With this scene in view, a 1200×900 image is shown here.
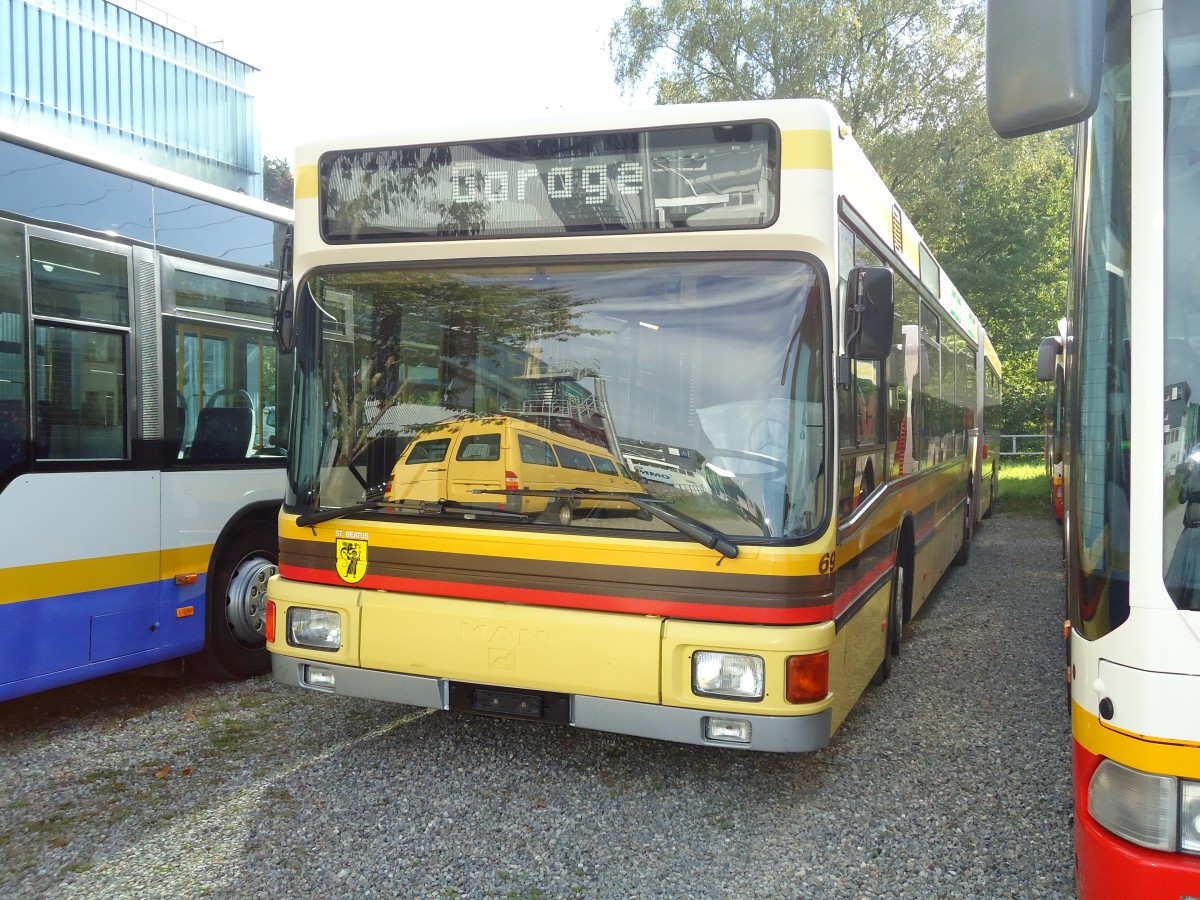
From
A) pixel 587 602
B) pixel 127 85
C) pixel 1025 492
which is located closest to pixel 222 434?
pixel 587 602

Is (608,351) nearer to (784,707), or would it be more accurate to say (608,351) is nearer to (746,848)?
(784,707)

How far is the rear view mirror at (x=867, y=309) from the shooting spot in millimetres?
3947

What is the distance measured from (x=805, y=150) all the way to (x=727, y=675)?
2017 mm

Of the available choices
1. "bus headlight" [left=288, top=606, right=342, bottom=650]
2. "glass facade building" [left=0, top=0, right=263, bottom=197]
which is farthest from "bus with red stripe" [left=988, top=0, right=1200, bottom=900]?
"glass facade building" [left=0, top=0, right=263, bottom=197]

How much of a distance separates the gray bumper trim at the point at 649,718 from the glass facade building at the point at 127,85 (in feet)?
84.3

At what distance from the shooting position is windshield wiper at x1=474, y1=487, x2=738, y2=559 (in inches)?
147

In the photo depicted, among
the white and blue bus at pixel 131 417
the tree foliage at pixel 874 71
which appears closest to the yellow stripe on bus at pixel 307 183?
the white and blue bus at pixel 131 417

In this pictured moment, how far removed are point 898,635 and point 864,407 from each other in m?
2.46

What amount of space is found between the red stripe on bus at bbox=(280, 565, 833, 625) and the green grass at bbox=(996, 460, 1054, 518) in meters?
15.4

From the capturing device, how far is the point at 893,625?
632 centimetres

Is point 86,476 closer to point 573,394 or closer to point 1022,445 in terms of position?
point 573,394

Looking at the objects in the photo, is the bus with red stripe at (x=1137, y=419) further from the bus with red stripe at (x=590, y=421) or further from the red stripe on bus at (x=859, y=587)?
the red stripe on bus at (x=859, y=587)

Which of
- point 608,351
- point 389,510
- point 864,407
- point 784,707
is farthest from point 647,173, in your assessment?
point 784,707

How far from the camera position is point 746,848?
391 cm
